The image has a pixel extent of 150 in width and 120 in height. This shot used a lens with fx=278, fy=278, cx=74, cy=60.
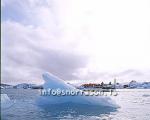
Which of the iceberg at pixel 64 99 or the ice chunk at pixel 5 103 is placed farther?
the iceberg at pixel 64 99

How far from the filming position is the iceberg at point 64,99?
21203 mm

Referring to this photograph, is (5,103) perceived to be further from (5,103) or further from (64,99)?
(64,99)

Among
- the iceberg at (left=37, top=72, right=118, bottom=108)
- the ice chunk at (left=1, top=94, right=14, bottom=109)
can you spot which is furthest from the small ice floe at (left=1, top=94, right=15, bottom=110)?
A: the iceberg at (left=37, top=72, right=118, bottom=108)

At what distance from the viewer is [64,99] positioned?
2147 cm

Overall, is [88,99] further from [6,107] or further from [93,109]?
[6,107]

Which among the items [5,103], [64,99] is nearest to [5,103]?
[5,103]

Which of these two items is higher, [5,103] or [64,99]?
[64,99]

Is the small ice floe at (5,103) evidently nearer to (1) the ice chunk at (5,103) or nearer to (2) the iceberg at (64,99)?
(1) the ice chunk at (5,103)

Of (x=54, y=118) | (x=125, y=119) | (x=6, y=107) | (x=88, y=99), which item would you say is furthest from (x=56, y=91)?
(x=125, y=119)

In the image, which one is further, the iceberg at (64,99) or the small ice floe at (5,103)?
the iceberg at (64,99)

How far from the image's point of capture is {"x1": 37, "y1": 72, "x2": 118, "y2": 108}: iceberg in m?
21.2

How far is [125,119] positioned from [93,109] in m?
4.74

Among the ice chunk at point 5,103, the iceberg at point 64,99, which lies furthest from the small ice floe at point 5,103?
the iceberg at point 64,99

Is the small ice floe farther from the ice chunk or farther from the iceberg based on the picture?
the iceberg
